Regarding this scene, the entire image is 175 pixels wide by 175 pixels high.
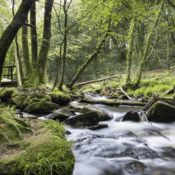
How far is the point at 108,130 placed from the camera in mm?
5031

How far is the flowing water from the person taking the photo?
109 inches

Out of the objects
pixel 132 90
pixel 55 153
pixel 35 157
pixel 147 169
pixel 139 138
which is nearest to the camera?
pixel 35 157

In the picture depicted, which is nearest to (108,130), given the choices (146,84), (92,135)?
(92,135)

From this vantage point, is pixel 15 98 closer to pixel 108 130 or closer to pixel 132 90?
pixel 108 130

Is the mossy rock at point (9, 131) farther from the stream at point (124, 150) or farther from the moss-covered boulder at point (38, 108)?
the moss-covered boulder at point (38, 108)

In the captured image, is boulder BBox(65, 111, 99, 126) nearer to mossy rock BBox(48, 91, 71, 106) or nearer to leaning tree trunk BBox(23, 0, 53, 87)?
mossy rock BBox(48, 91, 71, 106)

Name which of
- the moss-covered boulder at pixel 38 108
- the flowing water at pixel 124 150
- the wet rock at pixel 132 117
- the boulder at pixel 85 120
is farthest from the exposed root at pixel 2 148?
the wet rock at pixel 132 117

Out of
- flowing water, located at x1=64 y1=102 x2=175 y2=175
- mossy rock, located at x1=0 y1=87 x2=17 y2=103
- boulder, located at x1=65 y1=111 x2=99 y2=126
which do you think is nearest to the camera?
flowing water, located at x1=64 y1=102 x2=175 y2=175

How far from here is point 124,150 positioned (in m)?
3.57

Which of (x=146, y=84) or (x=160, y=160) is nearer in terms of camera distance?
(x=160, y=160)

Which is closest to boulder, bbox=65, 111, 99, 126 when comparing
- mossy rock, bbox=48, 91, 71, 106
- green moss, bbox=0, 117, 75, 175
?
green moss, bbox=0, 117, 75, 175

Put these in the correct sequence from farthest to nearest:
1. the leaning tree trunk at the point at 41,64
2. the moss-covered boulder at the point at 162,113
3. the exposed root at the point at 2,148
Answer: the leaning tree trunk at the point at 41,64 → the moss-covered boulder at the point at 162,113 → the exposed root at the point at 2,148

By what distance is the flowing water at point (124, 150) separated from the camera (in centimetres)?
277

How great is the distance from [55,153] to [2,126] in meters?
A: 1.46
